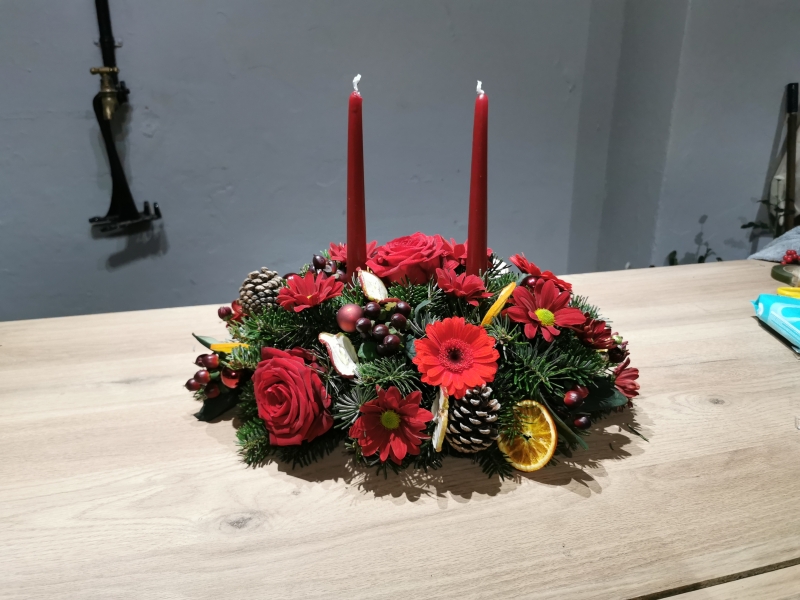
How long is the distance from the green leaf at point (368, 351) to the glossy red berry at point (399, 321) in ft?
0.08

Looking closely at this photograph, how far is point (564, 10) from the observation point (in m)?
1.50

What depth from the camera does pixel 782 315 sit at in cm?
69

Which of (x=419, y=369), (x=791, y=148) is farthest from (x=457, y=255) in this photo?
(x=791, y=148)

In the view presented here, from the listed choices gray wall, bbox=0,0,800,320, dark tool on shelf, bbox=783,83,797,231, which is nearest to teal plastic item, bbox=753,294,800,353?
gray wall, bbox=0,0,800,320

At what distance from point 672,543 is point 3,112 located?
1474 millimetres

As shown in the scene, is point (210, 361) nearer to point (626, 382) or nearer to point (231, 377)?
point (231, 377)

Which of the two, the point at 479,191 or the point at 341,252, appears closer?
the point at 479,191

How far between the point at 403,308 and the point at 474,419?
11cm

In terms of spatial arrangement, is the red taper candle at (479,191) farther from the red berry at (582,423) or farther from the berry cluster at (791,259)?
the berry cluster at (791,259)

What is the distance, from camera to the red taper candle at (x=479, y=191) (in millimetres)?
444

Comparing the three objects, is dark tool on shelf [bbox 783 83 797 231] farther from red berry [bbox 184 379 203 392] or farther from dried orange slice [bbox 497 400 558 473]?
red berry [bbox 184 379 203 392]

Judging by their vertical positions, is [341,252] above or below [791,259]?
above

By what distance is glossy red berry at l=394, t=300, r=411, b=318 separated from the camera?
1.53 ft

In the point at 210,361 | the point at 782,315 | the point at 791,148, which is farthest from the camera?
the point at 791,148
